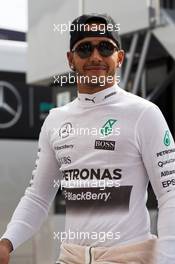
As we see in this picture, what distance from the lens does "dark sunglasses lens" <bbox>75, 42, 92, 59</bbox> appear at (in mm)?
1866

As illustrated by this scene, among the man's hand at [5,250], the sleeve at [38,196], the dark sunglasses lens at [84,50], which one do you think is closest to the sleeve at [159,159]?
the dark sunglasses lens at [84,50]

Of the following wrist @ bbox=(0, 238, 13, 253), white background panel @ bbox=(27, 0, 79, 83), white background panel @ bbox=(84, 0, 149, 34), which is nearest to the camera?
wrist @ bbox=(0, 238, 13, 253)

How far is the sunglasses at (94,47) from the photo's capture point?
1849 mm

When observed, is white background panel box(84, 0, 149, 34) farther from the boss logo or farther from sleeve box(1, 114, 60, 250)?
the boss logo

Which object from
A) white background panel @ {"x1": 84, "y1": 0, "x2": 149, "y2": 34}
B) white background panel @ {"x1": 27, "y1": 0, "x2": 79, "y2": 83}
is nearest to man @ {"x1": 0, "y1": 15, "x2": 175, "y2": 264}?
white background panel @ {"x1": 84, "y1": 0, "x2": 149, "y2": 34}

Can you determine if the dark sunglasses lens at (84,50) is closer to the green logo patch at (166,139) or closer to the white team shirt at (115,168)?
the white team shirt at (115,168)

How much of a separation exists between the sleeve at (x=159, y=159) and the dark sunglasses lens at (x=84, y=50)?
25cm

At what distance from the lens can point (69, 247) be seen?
1797mm

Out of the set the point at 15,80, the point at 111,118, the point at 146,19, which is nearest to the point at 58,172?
the point at 111,118

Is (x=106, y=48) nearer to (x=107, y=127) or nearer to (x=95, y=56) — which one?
(x=95, y=56)

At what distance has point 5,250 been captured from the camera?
1.89 metres

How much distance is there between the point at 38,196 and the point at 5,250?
213mm

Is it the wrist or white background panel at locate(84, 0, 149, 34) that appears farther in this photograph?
white background panel at locate(84, 0, 149, 34)
